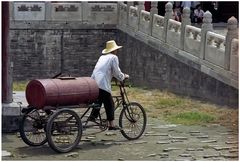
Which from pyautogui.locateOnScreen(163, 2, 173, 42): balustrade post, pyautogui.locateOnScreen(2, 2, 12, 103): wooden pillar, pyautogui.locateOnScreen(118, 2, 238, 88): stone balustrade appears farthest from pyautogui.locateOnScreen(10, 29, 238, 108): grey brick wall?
pyautogui.locateOnScreen(2, 2, 12, 103): wooden pillar

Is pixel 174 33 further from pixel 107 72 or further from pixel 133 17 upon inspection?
pixel 107 72

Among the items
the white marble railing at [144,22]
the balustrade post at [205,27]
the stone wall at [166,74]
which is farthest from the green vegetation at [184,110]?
the white marble railing at [144,22]

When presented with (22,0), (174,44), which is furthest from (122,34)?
(174,44)

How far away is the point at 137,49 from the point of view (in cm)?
1791

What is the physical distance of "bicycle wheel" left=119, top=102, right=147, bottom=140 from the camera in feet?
28.4

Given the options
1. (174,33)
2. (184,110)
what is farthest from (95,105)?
(174,33)

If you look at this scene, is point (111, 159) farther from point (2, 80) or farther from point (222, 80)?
point (222, 80)

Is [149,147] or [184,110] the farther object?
[184,110]

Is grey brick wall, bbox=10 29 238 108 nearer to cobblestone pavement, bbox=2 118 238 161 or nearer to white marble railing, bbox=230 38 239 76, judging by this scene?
white marble railing, bbox=230 38 239 76

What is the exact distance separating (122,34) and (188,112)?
840 centimetres

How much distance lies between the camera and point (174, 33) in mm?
14922

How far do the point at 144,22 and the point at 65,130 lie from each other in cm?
982

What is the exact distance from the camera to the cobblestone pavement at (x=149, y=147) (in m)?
7.58

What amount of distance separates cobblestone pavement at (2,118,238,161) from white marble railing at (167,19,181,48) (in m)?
5.24
